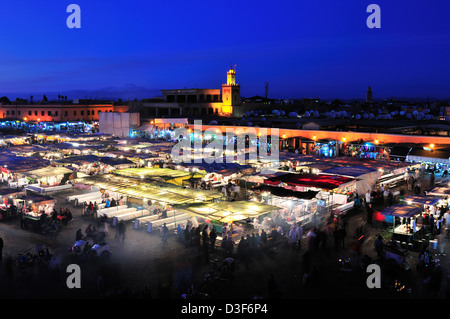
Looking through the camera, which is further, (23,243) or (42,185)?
(42,185)

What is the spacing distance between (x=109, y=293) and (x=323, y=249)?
5.27 meters

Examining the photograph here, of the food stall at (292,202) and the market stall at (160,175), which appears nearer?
the food stall at (292,202)

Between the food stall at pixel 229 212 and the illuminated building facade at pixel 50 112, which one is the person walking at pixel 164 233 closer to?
the food stall at pixel 229 212

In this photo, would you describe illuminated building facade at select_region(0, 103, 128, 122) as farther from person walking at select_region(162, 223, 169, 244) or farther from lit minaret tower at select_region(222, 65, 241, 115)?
person walking at select_region(162, 223, 169, 244)

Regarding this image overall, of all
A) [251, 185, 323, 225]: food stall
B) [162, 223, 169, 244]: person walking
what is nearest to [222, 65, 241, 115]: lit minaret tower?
[251, 185, 323, 225]: food stall

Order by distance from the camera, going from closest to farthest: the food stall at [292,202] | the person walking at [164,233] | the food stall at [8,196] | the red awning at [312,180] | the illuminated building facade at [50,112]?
the person walking at [164,233] < the food stall at [292,202] < the red awning at [312,180] < the food stall at [8,196] < the illuminated building facade at [50,112]

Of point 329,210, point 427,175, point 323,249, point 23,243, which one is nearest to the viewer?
point 323,249

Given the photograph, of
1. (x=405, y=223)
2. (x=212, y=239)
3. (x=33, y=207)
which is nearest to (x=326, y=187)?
(x=405, y=223)

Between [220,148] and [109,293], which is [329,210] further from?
[220,148]

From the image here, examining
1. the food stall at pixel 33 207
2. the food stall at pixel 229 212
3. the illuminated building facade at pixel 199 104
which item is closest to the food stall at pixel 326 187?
the food stall at pixel 229 212

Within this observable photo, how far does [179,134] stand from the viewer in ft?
105

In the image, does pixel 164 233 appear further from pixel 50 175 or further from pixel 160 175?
pixel 50 175
